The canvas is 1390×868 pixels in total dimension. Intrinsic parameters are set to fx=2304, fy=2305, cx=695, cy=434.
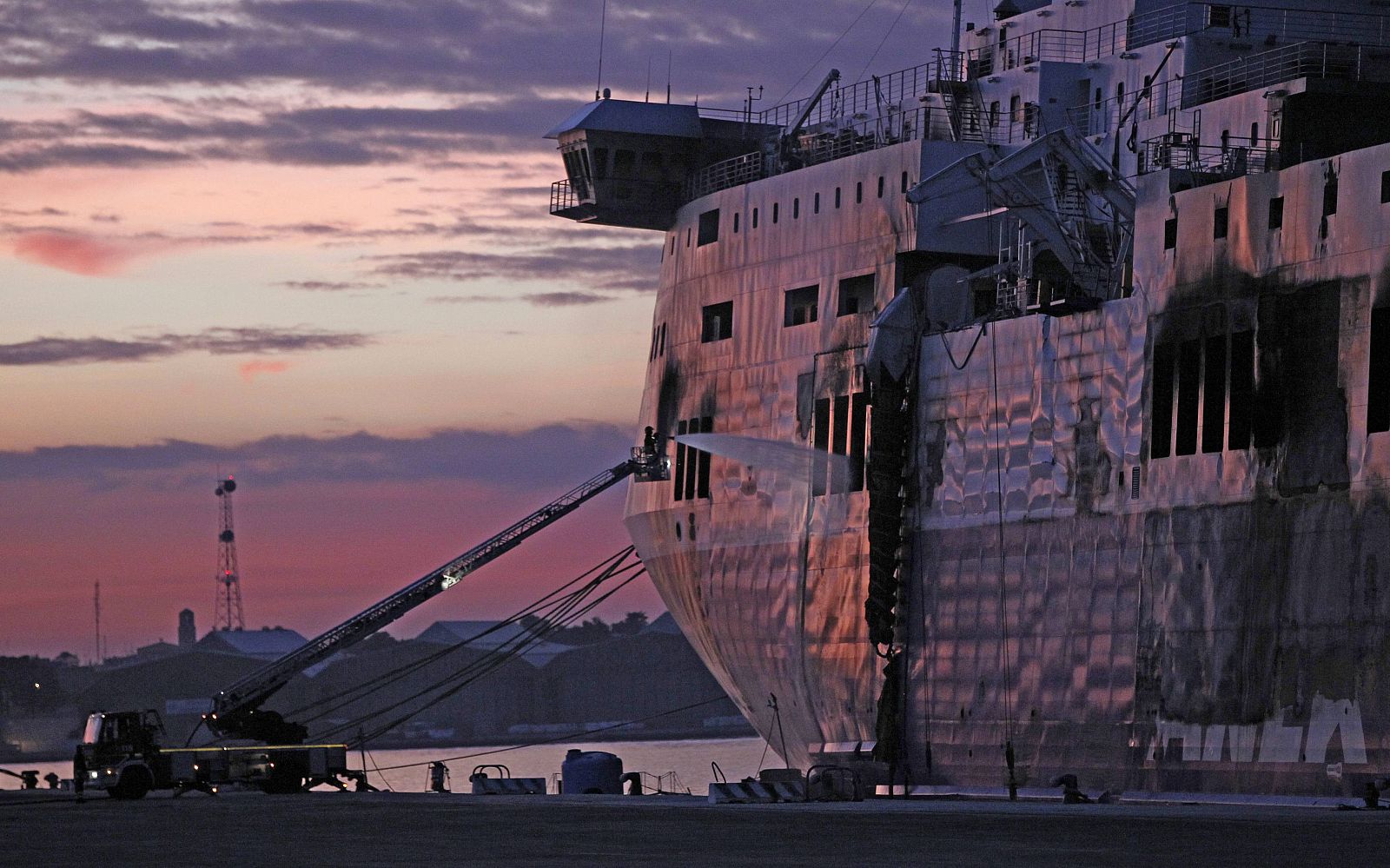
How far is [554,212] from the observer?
208ft

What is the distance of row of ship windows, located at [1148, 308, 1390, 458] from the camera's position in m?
40.6

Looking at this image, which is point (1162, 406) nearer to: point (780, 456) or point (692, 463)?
point (780, 456)

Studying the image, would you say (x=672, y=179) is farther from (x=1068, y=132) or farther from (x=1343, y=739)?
(x=1343, y=739)

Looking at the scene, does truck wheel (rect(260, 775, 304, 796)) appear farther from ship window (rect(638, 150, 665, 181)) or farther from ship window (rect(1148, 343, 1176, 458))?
ship window (rect(1148, 343, 1176, 458))

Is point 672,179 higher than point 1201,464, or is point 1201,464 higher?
point 672,179

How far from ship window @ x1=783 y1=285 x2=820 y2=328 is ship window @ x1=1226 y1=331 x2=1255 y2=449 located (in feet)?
50.0

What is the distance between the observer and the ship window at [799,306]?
54.7 meters

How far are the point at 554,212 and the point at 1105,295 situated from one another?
19.8 m

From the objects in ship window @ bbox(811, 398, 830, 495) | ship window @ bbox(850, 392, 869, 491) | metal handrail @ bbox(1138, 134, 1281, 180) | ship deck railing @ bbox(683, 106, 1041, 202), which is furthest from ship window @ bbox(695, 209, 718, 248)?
metal handrail @ bbox(1138, 134, 1281, 180)

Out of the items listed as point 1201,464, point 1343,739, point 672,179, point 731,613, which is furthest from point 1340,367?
point 672,179

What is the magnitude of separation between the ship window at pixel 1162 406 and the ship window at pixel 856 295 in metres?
10.6

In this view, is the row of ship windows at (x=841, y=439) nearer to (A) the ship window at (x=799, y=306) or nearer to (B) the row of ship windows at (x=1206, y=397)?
(A) the ship window at (x=799, y=306)

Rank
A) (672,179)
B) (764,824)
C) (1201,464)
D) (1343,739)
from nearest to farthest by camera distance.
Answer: (764,824) → (1343,739) → (1201,464) → (672,179)

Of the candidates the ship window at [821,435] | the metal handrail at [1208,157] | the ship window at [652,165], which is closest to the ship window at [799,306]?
the ship window at [821,435]
